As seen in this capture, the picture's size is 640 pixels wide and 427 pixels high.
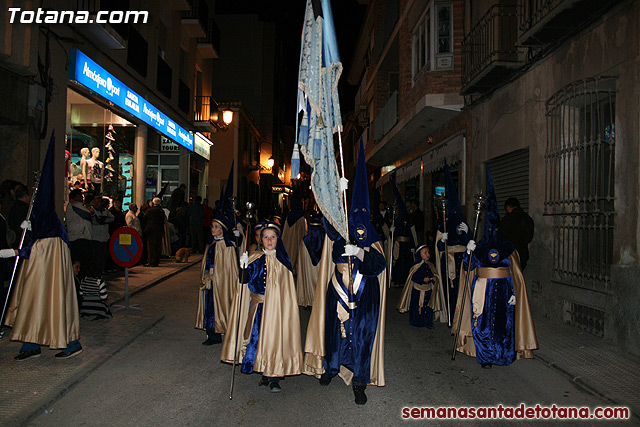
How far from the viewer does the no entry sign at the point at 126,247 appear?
8.80 m

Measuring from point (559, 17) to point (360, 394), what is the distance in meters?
6.75

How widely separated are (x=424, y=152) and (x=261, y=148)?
30087mm

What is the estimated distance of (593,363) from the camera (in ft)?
20.3

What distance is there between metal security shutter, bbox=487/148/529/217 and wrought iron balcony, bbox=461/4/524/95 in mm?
1760

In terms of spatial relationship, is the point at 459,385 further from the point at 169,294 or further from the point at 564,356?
the point at 169,294

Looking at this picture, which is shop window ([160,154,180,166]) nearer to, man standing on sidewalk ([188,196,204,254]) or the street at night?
man standing on sidewalk ([188,196,204,254])

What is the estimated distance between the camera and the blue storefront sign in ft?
38.4

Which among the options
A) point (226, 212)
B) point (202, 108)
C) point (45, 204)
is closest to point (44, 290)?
point (45, 204)

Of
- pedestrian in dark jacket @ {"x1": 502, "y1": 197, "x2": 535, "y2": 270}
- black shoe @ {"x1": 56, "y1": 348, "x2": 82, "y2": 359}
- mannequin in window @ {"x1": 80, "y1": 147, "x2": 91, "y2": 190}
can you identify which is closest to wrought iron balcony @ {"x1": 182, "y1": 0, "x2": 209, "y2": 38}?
mannequin in window @ {"x1": 80, "y1": 147, "x2": 91, "y2": 190}

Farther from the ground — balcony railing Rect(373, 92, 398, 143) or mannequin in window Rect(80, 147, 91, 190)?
balcony railing Rect(373, 92, 398, 143)

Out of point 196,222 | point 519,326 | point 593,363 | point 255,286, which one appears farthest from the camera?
point 196,222

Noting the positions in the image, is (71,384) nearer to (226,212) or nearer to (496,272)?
(226,212)

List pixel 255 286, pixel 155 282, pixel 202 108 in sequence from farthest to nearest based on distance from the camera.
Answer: pixel 202 108 → pixel 155 282 → pixel 255 286

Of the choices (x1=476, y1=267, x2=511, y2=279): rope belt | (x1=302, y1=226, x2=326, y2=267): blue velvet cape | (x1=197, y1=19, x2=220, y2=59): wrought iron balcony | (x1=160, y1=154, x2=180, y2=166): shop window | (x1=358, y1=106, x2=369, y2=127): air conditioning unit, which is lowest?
(x1=476, y1=267, x2=511, y2=279): rope belt
